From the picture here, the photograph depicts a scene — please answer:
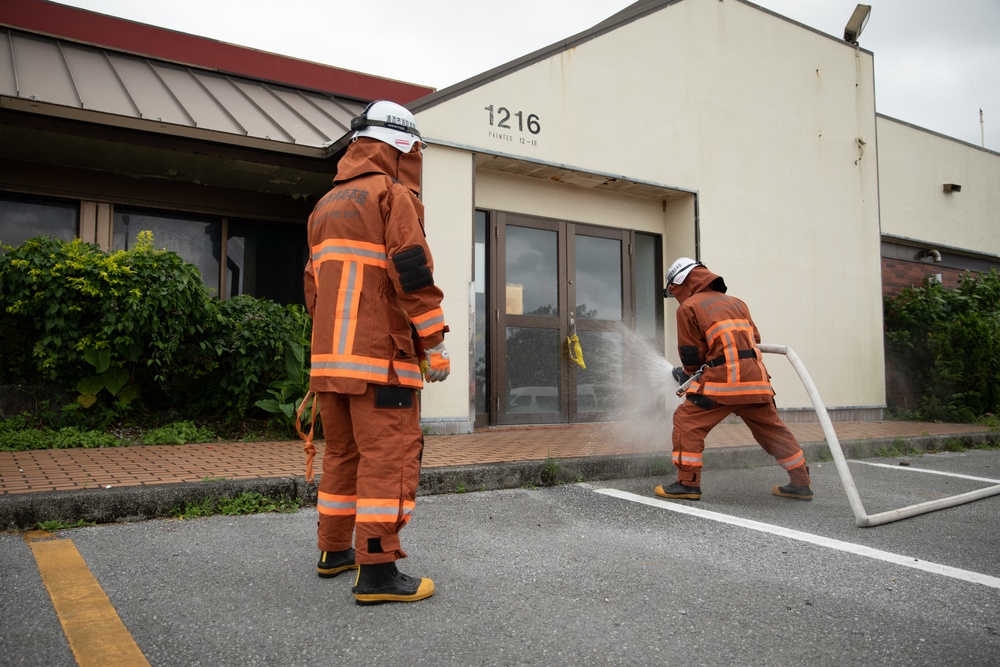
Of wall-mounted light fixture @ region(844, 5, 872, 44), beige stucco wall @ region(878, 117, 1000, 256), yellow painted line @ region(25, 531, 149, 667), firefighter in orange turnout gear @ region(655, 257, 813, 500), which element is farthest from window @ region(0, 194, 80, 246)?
beige stucco wall @ region(878, 117, 1000, 256)

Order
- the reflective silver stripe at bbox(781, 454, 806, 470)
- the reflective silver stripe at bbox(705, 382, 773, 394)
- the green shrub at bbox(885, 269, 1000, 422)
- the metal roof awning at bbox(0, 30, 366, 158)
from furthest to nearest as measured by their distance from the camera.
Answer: the green shrub at bbox(885, 269, 1000, 422), the metal roof awning at bbox(0, 30, 366, 158), the reflective silver stripe at bbox(781, 454, 806, 470), the reflective silver stripe at bbox(705, 382, 773, 394)

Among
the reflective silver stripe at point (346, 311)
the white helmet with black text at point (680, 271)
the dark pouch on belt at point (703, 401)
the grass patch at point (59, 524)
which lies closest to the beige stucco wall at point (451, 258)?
the white helmet with black text at point (680, 271)

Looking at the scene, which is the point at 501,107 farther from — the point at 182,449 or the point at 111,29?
the point at 111,29

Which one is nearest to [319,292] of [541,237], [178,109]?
[178,109]

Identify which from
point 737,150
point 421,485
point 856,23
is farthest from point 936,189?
point 421,485

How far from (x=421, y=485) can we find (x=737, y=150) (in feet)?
24.8

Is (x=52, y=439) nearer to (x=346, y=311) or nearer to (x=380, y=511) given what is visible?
(x=346, y=311)

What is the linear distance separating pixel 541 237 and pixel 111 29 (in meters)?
6.64

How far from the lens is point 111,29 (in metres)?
9.80

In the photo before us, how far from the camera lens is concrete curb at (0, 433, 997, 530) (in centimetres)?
395

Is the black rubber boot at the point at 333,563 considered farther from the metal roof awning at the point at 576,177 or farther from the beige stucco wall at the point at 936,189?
the beige stucco wall at the point at 936,189

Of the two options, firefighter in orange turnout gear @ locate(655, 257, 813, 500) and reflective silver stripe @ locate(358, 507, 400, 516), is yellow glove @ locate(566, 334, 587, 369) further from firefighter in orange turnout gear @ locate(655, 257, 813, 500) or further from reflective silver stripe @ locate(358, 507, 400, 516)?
reflective silver stripe @ locate(358, 507, 400, 516)

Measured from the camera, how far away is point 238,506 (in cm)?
443

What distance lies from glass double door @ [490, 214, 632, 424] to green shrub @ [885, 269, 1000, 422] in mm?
5255
